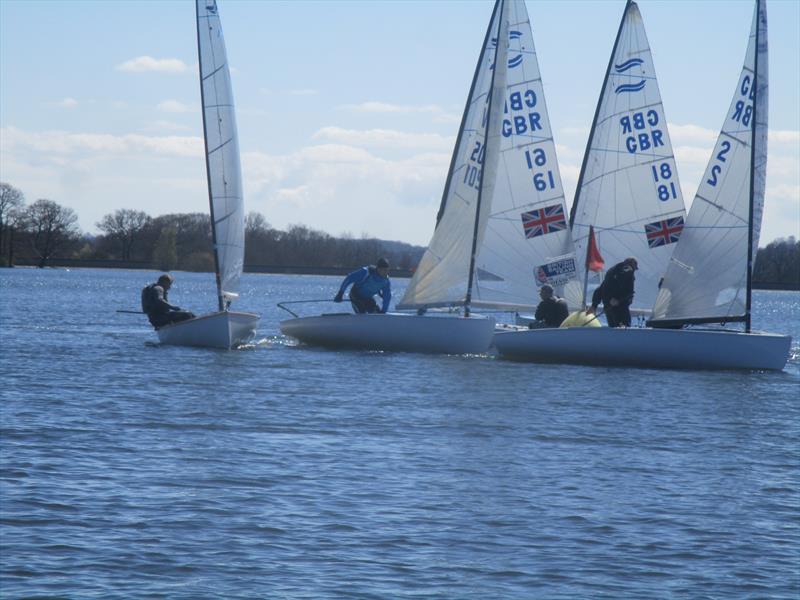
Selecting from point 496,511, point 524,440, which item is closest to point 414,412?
point 524,440

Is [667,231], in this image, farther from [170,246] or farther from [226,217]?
[170,246]

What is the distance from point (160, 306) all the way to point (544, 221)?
7428 millimetres

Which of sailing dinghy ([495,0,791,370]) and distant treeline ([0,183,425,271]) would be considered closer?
sailing dinghy ([495,0,791,370])

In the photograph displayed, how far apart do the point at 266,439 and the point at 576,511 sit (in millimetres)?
4363

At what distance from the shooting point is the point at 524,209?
26734 mm

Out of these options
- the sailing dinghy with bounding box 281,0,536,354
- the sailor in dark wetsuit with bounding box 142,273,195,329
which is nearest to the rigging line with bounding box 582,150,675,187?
the sailing dinghy with bounding box 281,0,536,354

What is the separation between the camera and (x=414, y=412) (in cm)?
1691

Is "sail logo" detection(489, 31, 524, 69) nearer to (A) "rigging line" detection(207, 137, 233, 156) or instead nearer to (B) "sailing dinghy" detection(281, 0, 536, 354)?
(B) "sailing dinghy" detection(281, 0, 536, 354)

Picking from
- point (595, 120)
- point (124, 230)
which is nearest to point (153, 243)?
point (124, 230)

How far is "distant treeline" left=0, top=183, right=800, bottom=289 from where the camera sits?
133500 millimetres

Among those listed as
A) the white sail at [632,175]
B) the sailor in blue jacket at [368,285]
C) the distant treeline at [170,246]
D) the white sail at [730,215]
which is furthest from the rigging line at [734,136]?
the distant treeline at [170,246]

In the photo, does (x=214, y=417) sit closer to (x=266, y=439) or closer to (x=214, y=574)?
(x=266, y=439)

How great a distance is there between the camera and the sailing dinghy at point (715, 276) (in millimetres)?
23531

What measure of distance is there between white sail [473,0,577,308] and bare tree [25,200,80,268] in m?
Answer: 112
